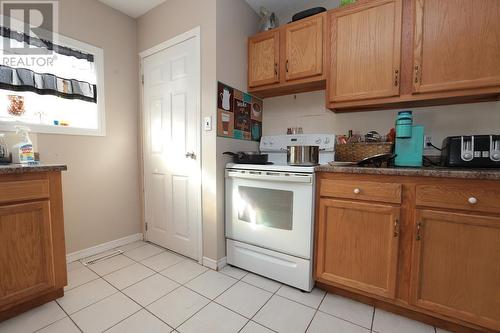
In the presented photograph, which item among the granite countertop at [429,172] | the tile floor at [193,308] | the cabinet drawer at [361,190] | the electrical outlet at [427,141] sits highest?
the electrical outlet at [427,141]

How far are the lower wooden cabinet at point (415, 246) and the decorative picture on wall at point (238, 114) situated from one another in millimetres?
932

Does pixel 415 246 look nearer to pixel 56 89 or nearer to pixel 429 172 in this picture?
pixel 429 172

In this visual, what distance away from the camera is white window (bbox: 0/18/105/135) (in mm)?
1750

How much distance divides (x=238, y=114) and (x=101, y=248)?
76.9 inches

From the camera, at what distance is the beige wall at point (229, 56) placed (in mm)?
1906

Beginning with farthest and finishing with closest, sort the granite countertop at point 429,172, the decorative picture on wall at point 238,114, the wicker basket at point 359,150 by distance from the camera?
the decorative picture on wall at point 238,114 < the wicker basket at point 359,150 < the granite countertop at point 429,172

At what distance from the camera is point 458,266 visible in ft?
3.96

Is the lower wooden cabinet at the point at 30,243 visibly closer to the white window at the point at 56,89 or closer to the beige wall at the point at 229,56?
the white window at the point at 56,89

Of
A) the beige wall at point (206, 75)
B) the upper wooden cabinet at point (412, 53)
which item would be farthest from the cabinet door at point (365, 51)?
the beige wall at point (206, 75)

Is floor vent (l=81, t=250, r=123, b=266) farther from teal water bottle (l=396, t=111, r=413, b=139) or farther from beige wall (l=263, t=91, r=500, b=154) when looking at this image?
teal water bottle (l=396, t=111, r=413, b=139)

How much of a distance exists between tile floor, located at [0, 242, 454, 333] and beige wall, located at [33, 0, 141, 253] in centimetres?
51

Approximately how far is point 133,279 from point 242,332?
105cm

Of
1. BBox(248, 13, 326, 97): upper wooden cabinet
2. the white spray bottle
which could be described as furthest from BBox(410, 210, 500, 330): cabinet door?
the white spray bottle

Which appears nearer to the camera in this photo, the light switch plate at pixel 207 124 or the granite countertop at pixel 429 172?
the granite countertop at pixel 429 172
